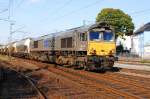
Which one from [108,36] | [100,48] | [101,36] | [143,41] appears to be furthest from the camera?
[143,41]

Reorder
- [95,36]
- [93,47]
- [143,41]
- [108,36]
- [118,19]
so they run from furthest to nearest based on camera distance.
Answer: [118,19] → [143,41] → [108,36] → [95,36] → [93,47]

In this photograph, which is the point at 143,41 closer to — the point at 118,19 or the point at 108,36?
the point at 118,19

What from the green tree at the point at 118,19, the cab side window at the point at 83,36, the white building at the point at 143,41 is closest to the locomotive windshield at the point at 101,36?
the cab side window at the point at 83,36

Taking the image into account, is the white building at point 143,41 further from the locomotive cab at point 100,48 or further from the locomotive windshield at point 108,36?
the locomotive cab at point 100,48

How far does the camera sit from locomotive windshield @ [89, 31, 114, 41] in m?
23.9

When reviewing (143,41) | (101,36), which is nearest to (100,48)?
(101,36)

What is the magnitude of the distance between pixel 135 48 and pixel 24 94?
233ft

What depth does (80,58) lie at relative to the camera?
24875 millimetres

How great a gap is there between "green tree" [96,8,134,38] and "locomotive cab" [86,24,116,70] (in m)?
56.0

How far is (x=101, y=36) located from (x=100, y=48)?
36.8 inches

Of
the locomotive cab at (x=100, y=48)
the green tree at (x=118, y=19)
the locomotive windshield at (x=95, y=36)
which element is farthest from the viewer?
the green tree at (x=118, y=19)

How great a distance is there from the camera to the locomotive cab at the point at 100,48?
23559 millimetres

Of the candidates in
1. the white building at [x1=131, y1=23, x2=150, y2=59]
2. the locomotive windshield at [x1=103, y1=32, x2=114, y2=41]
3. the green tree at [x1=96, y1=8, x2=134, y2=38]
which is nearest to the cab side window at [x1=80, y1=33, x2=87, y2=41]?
the locomotive windshield at [x1=103, y1=32, x2=114, y2=41]

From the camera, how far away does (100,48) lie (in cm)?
2386
